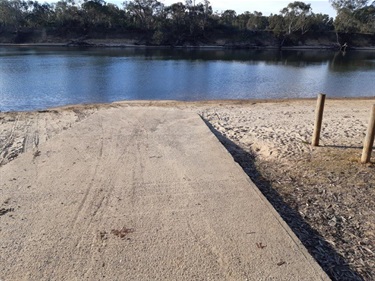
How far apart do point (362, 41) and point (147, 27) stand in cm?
4579

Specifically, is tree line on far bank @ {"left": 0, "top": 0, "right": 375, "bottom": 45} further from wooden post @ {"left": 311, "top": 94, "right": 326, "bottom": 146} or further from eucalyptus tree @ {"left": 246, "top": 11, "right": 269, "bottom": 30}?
wooden post @ {"left": 311, "top": 94, "right": 326, "bottom": 146}

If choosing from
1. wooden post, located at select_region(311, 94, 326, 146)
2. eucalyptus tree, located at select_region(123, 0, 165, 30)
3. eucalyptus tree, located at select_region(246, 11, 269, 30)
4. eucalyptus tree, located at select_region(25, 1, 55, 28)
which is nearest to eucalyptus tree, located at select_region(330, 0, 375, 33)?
eucalyptus tree, located at select_region(246, 11, 269, 30)

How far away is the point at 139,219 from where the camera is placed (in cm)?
436

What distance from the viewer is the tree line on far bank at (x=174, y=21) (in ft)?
221

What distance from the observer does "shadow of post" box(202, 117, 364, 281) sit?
11.8 feet

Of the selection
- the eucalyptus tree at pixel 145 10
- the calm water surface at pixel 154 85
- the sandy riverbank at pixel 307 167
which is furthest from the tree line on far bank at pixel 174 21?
the sandy riverbank at pixel 307 167

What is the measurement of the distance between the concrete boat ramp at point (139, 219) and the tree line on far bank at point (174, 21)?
60.6 metres

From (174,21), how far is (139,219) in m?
69.6

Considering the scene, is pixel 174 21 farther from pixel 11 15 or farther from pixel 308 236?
pixel 308 236

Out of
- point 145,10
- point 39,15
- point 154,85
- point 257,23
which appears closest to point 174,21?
point 145,10

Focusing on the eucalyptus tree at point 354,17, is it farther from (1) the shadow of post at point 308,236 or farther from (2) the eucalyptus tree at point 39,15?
(1) the shadow of post at point 308,236

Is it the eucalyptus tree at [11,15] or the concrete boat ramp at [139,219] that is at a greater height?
the eucalyptus tree at [11,15]

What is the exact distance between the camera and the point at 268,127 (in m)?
9.20

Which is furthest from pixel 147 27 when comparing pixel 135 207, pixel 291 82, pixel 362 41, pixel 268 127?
pixel 135 207
